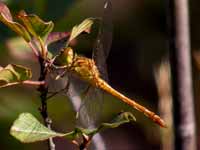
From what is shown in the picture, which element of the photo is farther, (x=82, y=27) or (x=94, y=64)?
(x=94, y=64)

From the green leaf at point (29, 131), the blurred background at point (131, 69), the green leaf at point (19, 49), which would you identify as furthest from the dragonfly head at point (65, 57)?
the blurred background at point (131, 69)

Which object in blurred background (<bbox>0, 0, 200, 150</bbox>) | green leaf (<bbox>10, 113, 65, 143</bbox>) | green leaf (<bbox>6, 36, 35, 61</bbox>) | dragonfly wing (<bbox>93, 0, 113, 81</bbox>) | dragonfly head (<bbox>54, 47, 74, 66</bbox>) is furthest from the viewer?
blurred background (<bbox>0, 0, 200, 150</bbox>)

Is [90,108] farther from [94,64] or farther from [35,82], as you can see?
[35,82]

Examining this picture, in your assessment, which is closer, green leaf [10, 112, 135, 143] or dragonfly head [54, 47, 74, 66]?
green leaf [10, 112, 135, 143]

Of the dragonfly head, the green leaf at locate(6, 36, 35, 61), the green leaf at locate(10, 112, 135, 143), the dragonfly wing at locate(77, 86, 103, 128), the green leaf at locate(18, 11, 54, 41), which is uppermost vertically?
the green leaf at locate(18, 11, 54, 41)

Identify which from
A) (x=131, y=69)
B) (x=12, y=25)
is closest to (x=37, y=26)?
(x=12, y=25)

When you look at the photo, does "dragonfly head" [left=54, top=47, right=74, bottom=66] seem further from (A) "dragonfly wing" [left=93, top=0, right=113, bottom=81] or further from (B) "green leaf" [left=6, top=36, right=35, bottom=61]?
(B) "green leaf" [left=6, top=36, right=35, bottom=61]

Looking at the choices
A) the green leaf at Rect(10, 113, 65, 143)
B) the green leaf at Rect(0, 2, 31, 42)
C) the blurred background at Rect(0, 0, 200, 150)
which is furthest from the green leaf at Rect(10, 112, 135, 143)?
the blurred background at Rect(0, 0, 200, 150)
